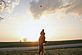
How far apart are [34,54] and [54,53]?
2.50m

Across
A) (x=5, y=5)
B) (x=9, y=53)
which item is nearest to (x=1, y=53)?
(x=9, y=53)

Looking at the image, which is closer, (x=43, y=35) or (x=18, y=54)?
(x=43, y=35)

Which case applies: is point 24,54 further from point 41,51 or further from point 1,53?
point 41,51

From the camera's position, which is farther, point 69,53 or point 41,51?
point 69,53

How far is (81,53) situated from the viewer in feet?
114

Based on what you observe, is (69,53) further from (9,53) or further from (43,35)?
(43,35)

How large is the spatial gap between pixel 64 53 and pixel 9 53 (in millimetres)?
6596

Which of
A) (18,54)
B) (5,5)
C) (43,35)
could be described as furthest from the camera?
(18,54)

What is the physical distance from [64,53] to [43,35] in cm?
941

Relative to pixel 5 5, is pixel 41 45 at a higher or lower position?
lower

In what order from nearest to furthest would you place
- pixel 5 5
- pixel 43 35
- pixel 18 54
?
1. pixel 43 35
2. pixel 5 5
3. pixel 18 54

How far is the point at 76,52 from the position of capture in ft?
116

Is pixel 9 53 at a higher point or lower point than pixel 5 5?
lower

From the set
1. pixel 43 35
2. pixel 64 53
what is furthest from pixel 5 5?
pixel 64 53
